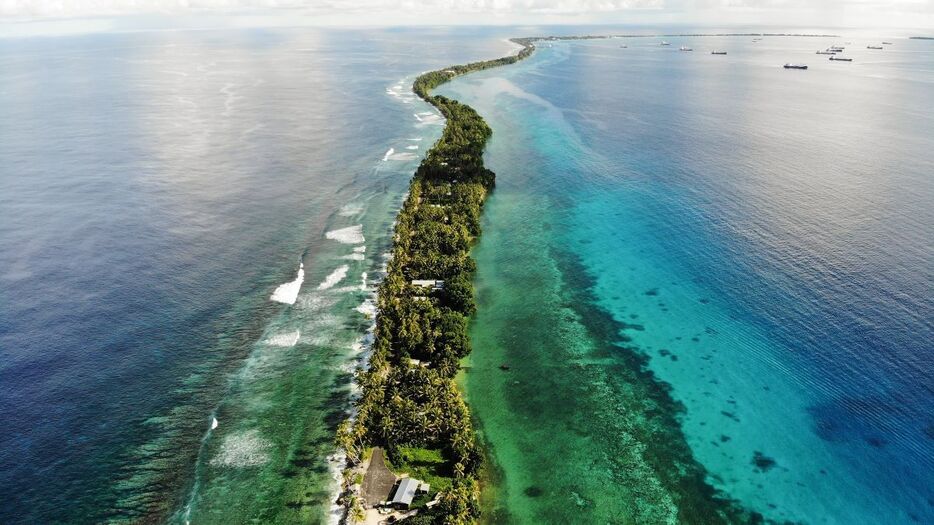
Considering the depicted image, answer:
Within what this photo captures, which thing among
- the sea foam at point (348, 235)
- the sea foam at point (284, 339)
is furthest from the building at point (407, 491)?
the sea foam at point (348, 235)

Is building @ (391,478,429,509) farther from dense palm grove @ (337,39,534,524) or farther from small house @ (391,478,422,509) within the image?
dense palm grove @ (337,39,534,524)

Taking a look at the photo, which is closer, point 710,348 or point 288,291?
point 710,348

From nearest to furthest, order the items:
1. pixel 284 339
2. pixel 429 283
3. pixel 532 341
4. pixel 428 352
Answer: pixel 428 352
pixel 532 341
pixel 284 339
pixel 429 283

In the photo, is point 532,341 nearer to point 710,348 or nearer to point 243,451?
point 710,348

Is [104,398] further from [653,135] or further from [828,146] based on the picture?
[828,146]

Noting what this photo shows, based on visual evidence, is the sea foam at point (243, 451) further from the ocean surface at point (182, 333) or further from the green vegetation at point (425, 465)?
the green vegetation at point (425, 465)

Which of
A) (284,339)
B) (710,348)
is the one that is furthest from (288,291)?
(710,348)

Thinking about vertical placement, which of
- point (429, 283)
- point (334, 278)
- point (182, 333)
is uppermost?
point (429, 283)

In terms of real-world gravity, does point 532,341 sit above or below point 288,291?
below

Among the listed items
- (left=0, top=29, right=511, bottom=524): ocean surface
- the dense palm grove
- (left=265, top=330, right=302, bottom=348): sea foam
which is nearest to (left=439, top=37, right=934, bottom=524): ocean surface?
the dense palm grove

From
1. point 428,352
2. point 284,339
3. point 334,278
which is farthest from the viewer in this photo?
point 334,278
